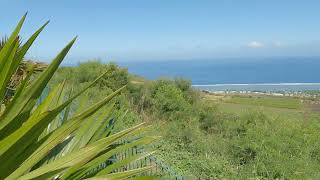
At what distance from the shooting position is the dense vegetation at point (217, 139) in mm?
8570

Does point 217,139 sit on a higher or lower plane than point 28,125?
lower

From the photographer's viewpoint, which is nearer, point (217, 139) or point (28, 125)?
point (28, 125)

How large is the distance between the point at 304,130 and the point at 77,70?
49.9 ft

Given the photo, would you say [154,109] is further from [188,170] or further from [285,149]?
[188,170]

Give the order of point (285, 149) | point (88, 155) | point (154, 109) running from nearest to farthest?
point (88, 155)
point (285, 149)
point (154, 109)

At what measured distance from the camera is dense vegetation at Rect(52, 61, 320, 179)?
8.57 meters

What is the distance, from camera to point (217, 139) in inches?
567

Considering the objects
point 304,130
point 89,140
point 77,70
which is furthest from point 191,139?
point 77,70

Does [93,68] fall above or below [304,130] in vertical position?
above

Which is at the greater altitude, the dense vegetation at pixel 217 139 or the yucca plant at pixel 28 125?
the yucca plant at pixel 28 125

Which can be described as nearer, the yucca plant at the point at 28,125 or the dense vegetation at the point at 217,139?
the yucca plant at the point at 28,125

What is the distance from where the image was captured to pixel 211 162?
848cm

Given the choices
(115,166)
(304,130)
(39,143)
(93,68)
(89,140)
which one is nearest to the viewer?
(39,143)

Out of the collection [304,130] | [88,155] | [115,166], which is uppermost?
[88,155]
